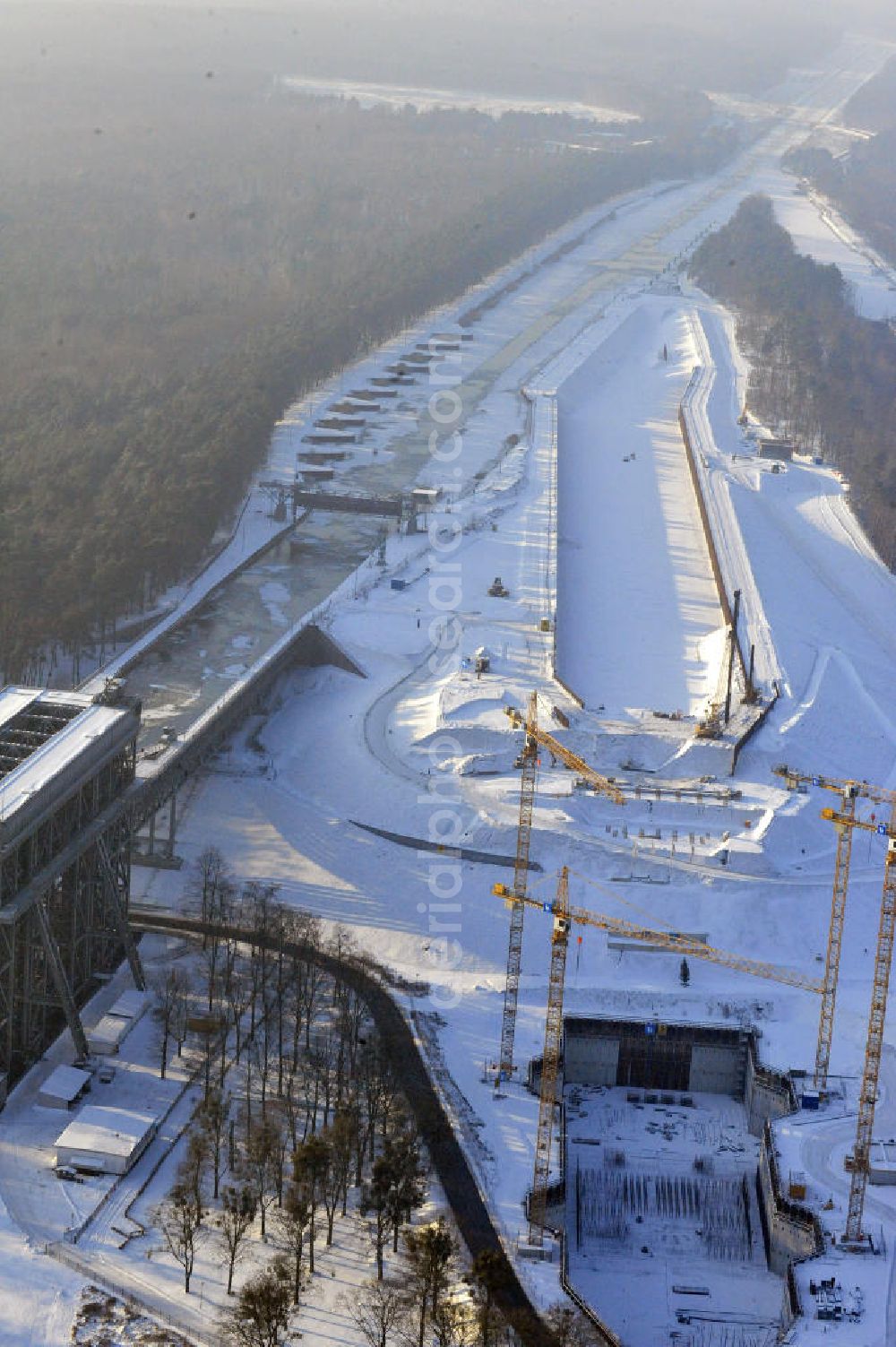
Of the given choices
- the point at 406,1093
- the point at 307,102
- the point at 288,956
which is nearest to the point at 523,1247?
the point at 406,1093

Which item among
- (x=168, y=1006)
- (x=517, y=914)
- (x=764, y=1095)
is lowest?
(x=764, y=1095)

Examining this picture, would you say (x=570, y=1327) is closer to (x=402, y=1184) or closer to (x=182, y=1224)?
(x=402, y=1184)

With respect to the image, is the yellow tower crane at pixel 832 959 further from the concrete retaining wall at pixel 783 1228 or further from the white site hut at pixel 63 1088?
the white site hut at pixel 63 1088

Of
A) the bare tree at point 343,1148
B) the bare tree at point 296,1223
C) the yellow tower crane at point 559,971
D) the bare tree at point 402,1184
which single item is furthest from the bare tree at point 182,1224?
the yellow tower crane at point 559,971

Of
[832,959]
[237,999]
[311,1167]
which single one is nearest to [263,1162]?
[311,1167]

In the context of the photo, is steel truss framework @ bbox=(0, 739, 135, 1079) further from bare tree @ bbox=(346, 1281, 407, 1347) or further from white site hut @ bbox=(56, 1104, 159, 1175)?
bare tree @ bbox=(346, 1281, 407, 1347)

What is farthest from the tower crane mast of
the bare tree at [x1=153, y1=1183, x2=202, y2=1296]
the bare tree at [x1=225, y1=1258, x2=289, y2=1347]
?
the bare tree at [x1=225, y1=1258, x2=289, y2=1347]
